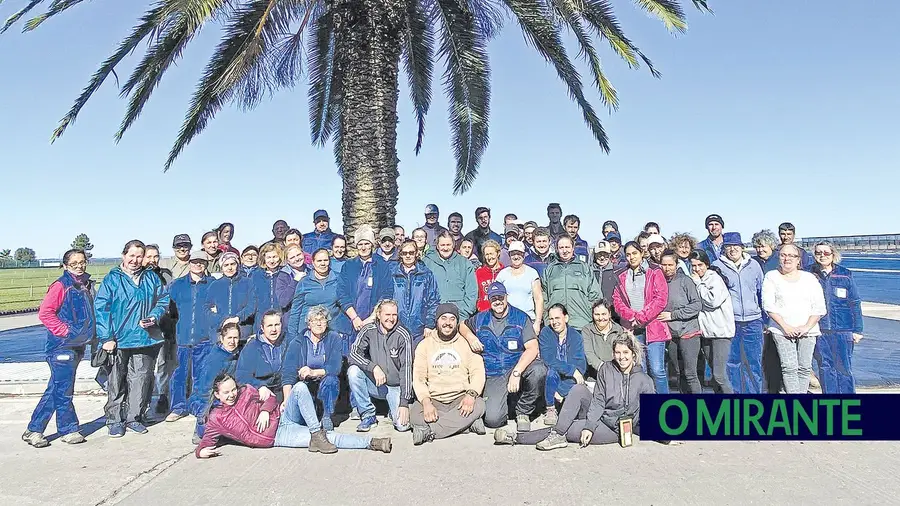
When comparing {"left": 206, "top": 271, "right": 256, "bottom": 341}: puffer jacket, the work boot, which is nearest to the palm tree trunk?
{"left": 206, "top": 271, "right": 256, "bottom": 341}: puffer jacket

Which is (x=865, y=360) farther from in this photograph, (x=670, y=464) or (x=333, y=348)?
(x=333, y=348)

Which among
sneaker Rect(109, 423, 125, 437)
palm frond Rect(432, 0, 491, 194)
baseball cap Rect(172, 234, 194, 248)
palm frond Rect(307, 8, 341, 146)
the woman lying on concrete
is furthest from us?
palm frond Rect(307, 8, 341, 146)

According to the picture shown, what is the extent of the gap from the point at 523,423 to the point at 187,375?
3.23 m

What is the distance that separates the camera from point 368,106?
7754 mm

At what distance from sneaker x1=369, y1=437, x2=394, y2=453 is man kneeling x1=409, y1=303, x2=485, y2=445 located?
48cm

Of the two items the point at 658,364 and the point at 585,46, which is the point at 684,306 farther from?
the point at 585,46

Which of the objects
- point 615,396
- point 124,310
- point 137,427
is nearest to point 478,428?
point 615,396

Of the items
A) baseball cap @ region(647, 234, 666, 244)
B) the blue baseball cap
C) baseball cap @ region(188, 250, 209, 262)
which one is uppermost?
baseball cap @ region(647, 234, 666, 244)

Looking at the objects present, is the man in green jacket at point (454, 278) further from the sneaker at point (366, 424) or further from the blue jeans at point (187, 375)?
the blue jeans at point (187, 375)

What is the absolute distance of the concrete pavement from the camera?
3.77 metres

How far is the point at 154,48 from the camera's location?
23.9ft

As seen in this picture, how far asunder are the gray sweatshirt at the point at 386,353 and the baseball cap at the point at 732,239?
10.6 feet

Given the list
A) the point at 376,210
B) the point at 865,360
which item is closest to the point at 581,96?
the point at 376,210

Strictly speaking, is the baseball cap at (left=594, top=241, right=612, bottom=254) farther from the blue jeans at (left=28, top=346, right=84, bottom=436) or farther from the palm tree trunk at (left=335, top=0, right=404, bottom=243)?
the blue jeans at (left=28, top=346, right=84, bottom=436)
